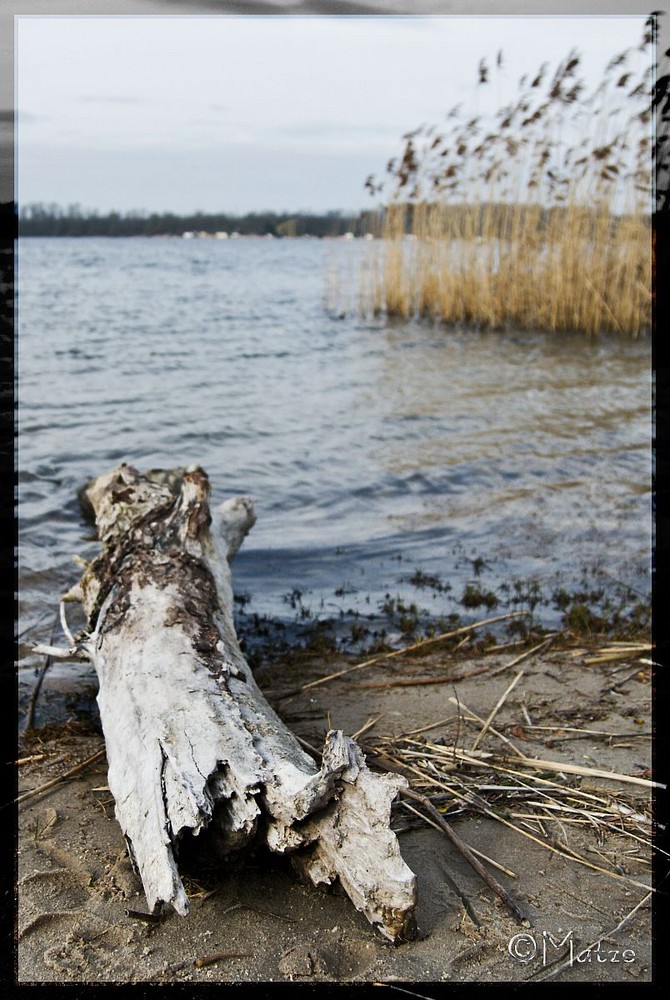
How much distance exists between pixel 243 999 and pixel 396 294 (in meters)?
16.7

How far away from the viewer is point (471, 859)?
2.82 metres

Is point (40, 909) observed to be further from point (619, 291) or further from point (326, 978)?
point (619, 291)

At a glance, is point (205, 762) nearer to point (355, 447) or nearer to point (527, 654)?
point (527, 654)

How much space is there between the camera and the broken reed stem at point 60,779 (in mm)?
3332

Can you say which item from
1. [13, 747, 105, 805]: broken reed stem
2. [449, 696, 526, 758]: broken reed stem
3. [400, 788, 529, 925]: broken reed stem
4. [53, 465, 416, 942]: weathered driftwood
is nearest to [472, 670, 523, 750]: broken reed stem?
[449, 696, 526, 758]: broken reed stem

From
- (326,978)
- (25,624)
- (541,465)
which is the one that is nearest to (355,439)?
(541,465)

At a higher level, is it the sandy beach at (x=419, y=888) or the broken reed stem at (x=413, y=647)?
the broken reed stem at (x=413, y=647)

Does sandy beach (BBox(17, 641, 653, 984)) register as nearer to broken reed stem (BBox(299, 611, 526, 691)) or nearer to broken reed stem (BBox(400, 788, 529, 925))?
broken reed stem (BBox(400, 788, 529, 925))

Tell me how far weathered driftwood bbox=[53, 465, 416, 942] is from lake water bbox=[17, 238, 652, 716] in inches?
55.1

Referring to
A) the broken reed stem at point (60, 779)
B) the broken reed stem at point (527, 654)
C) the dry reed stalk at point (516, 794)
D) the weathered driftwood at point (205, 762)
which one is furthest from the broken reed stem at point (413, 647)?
the broken reed stem at point (60, 779)

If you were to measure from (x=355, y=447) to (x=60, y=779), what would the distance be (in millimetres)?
6580

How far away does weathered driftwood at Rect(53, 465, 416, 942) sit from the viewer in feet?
8.13

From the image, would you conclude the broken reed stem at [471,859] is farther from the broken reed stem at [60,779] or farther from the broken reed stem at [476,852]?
the broken reed stem at [60,779]

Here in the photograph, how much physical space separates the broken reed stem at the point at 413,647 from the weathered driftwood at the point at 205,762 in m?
0.73
